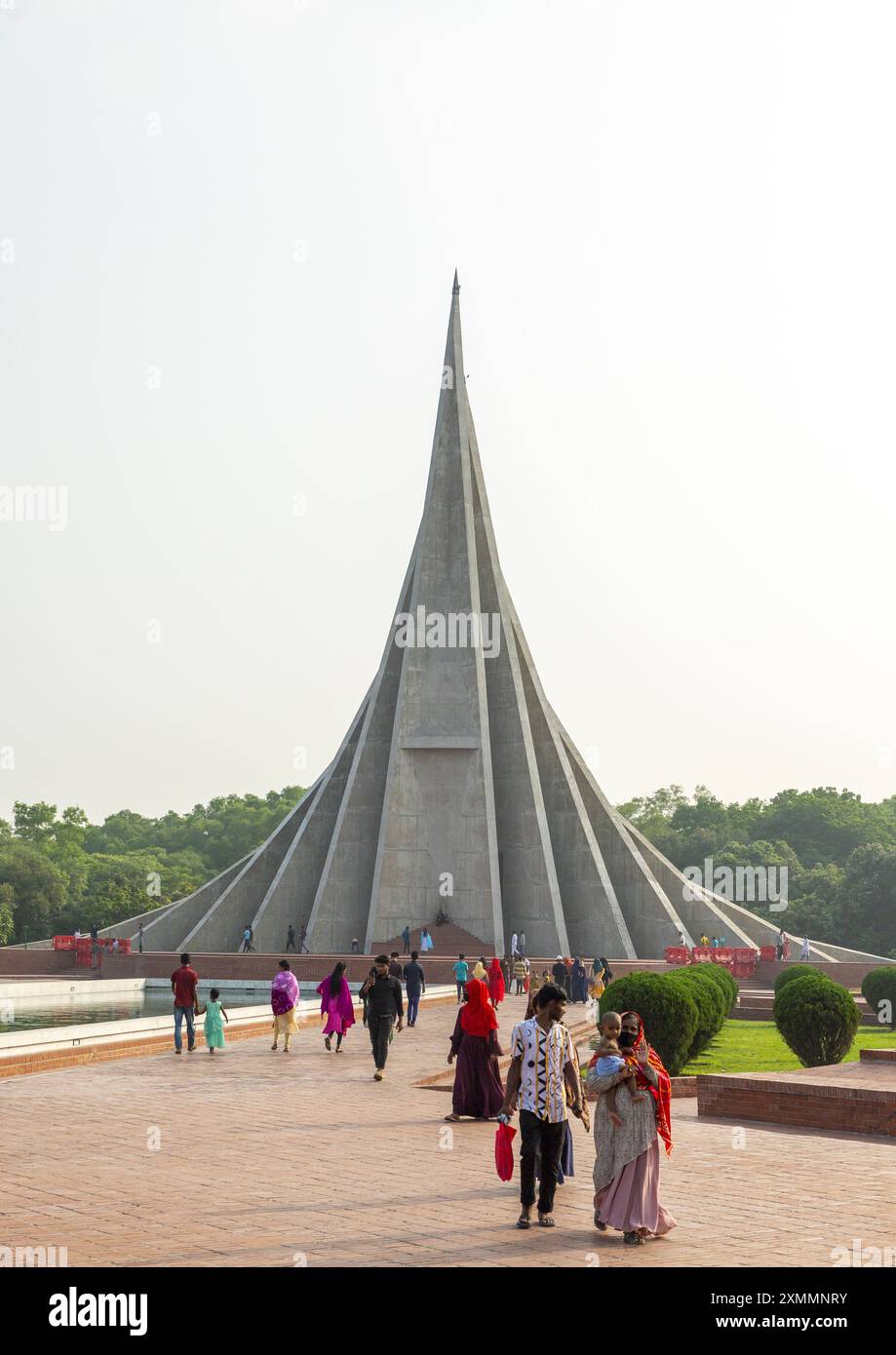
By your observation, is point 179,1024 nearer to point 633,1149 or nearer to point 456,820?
point 633,1149

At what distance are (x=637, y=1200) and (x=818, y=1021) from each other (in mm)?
7613

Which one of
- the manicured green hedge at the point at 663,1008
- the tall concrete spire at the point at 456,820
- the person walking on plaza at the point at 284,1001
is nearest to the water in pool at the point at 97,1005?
the person walking on plaza at the point at 284,1001

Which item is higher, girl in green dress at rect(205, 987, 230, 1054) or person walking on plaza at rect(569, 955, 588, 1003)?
girl in green dress at rect(205, 987, 230, 1054)

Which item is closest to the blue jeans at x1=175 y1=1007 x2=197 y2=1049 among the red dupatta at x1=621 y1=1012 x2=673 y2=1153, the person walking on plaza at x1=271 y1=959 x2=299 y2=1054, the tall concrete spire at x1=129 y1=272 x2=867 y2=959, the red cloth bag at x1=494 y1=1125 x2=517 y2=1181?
the person walking on plaza at x1=271 y1=959 x2=299 y2=1054

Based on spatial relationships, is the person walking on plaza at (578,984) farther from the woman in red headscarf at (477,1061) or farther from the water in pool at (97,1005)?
the woman in red headscarf at (477,1061)

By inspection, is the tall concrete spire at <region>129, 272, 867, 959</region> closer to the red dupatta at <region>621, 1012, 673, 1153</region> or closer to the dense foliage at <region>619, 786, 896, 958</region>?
the dense foliage at <region>619, 786, 896, 958</region>

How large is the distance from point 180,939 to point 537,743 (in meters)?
10.1

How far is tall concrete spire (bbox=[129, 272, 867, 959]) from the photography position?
32688 millimetres

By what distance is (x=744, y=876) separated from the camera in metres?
52.4

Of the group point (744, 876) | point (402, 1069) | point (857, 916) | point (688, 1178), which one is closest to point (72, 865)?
point (744, 876)

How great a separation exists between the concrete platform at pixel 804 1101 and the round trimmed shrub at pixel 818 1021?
7.88ft

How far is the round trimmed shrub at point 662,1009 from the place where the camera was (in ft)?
40.2

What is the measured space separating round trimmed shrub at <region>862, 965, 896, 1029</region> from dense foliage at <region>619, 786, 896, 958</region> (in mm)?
22321
